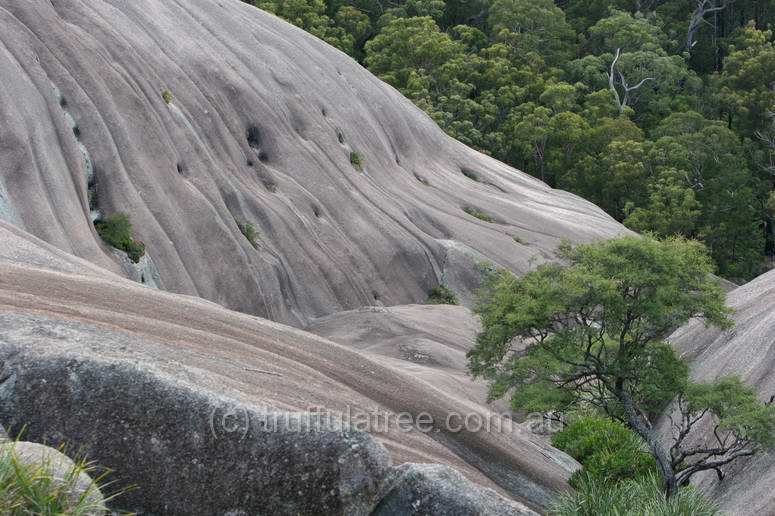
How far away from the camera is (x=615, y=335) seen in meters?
23.1

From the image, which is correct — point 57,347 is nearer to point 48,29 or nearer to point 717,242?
point 48,29

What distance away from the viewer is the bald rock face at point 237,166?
27.3 metres

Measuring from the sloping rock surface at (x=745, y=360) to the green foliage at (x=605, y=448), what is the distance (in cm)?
203

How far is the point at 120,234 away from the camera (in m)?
27.0

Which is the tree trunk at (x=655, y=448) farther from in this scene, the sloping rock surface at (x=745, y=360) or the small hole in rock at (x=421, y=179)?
the small hole in rock at (x=421, y=179)

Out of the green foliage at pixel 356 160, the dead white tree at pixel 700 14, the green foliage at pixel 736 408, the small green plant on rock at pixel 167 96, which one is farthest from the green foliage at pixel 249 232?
the dead white tree at pixel 700 14

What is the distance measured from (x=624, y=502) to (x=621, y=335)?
5.51 m

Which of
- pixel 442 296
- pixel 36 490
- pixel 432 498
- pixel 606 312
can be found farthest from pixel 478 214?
pixel 36 490

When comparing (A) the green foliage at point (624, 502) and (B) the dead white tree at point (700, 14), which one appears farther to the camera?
(B) the dead white tree at point (700, 14)

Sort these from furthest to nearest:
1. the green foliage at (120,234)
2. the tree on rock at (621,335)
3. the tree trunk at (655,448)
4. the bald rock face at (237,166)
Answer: the bald rock face at (237,166) < the green foliage at (120,234) < the tree on rock at (621,335) < the tree trunk at (655,448)

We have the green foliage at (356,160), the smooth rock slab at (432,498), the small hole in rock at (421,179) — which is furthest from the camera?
the small hole in rock at (421,179)

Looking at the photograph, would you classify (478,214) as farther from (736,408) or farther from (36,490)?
(36,490)

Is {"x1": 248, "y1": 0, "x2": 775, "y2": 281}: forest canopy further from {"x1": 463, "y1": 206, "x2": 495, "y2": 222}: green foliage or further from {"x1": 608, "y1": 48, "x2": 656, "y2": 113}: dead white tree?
{"x1": 463, "y1": 206, "x2": 495, "y2": 222}: green foliage

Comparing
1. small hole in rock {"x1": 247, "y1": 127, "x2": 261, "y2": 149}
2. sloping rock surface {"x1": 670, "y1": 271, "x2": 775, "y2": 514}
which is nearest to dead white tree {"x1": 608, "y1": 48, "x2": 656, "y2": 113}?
sloping rock surface {"x1": 670, "y1": 271, "x2": 775, "y2": 514}
